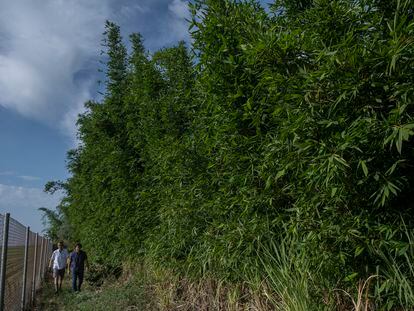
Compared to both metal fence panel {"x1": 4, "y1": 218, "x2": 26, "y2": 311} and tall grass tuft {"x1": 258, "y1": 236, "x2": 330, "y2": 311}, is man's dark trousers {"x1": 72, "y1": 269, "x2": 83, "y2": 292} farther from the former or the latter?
tall grass tuft {"x1": 258, "y1": 236, "x2": 330, "y2": 311}

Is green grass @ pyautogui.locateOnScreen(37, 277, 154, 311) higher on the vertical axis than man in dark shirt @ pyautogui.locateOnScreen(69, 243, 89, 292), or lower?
lower

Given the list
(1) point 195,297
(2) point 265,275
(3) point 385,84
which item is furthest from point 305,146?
(1) point 195,297

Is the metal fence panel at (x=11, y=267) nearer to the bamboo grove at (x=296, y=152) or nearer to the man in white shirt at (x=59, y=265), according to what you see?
the bamboo grove at (x=296, y=152)

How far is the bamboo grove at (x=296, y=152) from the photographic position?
3738 millimetres

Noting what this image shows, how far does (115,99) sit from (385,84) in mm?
11207

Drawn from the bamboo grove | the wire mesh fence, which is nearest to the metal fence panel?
the wire mesh fence

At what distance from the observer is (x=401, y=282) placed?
384cm

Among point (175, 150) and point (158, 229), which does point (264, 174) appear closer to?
point (175, 150)

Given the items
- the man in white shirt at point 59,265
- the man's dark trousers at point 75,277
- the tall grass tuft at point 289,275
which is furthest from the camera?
the man in white shirt at point 59,265

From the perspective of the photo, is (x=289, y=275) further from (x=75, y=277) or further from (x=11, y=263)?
(x=75, y=277)

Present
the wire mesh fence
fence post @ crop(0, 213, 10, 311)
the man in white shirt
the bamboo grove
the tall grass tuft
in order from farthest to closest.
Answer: the man in white shirt
the wire mesh fence
fence post @ crop(0, 213, 10, 311)
the tall grass tuft
the bamboo grove

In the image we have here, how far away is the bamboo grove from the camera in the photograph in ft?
12.3

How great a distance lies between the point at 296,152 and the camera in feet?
14.0

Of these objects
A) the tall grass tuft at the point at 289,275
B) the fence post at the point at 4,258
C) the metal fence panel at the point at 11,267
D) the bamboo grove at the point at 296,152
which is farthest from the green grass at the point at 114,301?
the tall grass tuft at the point at 289,275
